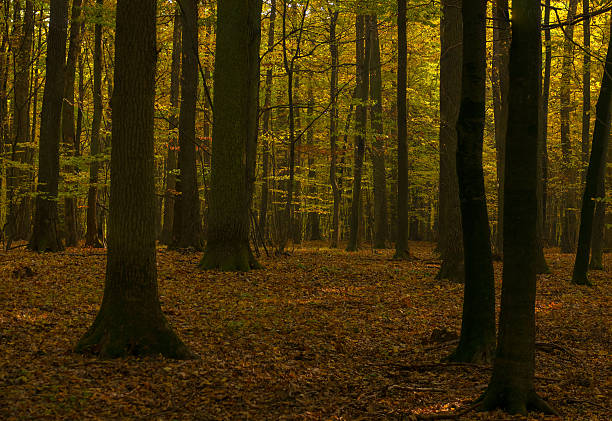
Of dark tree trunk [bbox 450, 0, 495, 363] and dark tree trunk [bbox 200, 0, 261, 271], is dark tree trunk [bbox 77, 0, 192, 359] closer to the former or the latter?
dark tree trunk [bbox 450, 0, 495, 363]

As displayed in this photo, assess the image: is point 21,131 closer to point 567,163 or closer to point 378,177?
point 378,177

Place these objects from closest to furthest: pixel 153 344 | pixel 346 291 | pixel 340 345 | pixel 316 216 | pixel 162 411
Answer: pixel 162 411 < pixel 153 344 < pixel 340 345 < pixel 346 291 < pixel 316 216

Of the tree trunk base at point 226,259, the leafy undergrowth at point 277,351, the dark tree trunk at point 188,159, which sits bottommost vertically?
the leafy undergrowth at point 277,351

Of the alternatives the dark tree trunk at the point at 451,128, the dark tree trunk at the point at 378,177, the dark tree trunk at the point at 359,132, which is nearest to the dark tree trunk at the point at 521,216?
the dark tree trunk at the point at 451,128

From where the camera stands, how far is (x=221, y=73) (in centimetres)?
1227

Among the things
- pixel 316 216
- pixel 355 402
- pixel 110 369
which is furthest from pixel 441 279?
pixel 316 216

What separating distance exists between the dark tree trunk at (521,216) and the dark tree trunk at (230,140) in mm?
8087

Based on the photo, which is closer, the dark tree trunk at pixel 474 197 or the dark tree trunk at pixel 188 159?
the dark tree trunk at pixel 474 197

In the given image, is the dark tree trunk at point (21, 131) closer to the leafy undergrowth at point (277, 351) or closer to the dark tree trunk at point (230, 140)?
the leafy undergrowth at point (277, 351)

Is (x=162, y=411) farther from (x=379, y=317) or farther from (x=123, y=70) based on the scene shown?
(x=379, y=317)

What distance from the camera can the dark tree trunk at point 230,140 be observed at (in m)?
12.1

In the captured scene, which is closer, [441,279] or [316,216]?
[441,279]

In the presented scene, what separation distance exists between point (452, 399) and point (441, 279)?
7703 millimetres

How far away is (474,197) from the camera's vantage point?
6.11 meters
